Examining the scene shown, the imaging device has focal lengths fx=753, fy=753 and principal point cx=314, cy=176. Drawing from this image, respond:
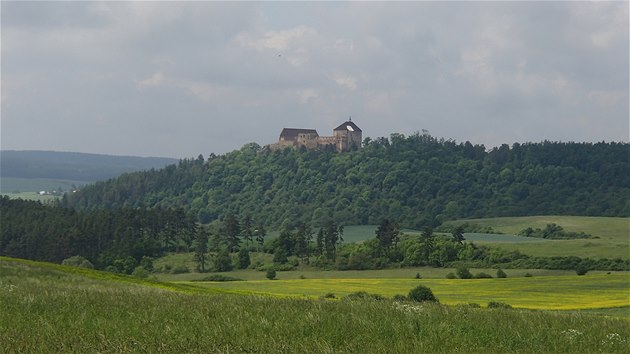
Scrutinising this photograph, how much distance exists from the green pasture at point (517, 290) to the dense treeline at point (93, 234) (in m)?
68.4

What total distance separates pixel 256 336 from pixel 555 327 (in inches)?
311

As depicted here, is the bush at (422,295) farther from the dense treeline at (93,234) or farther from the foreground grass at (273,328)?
the dense treeline at (93,234)

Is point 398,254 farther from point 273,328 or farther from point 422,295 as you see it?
point 273,328

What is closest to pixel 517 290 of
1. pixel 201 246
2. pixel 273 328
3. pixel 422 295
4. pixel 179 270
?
pixel 422 295

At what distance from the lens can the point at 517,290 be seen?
74.1 meters

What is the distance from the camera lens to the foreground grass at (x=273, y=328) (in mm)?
13383

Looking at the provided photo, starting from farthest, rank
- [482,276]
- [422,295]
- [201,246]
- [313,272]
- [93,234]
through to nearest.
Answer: [93,234], [201,246], [313,272], [482,276], [422,295]

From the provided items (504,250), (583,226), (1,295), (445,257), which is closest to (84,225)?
(445,257)

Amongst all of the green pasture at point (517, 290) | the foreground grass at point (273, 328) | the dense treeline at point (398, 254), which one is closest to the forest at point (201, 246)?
the dense treeline at point (398, 254)

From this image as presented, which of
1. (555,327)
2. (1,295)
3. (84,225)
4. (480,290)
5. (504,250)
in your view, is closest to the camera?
(555,327)

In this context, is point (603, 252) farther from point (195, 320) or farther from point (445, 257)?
point (195, 320)

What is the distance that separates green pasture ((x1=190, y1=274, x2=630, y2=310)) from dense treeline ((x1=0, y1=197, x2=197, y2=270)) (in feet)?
224

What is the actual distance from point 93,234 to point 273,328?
148 m

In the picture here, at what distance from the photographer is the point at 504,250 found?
139625 millimetres
